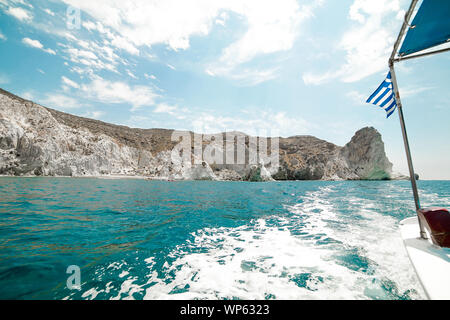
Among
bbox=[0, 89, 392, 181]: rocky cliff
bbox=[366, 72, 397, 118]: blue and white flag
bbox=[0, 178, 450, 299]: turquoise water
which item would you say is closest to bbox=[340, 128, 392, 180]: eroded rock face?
bbox=[0, 89, 392, 181]: rocky cliff

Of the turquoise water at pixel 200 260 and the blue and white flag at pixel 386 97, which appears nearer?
the turquoise water at pixel 200 260

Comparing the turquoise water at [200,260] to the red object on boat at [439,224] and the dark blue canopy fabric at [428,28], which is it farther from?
the dark blue canopy fabric at [428,28]

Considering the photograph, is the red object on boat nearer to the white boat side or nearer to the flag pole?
the white boat side

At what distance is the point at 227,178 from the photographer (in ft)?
277

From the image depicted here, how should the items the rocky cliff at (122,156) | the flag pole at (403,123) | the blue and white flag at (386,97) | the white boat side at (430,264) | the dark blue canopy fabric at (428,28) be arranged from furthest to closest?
1. the rocky cliff at (122,156)
2. the blue and white flag at (386,97)
3. the flag pole at (403,123)
4. the dark blue canopy fabric at (428,28)
5. the white boat side at (430,264)

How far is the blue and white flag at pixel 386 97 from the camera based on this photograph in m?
5.75

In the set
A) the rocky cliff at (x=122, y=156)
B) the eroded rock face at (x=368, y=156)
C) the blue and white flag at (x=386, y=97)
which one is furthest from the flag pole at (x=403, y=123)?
the eroded rock face at (x=368, y=156)

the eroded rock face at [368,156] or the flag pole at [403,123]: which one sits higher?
the eroded rock face at [368,156]

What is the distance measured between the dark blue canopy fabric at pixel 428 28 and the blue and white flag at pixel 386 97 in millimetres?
847

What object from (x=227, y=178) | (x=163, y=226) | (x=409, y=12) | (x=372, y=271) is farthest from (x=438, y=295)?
(x=227, y=178)

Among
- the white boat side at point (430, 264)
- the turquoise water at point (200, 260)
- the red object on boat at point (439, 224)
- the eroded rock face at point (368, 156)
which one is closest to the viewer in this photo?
the white boat side at point (430, 264)

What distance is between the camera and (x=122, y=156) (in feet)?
276

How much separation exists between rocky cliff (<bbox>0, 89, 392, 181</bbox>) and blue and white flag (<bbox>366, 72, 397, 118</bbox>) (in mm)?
72303
